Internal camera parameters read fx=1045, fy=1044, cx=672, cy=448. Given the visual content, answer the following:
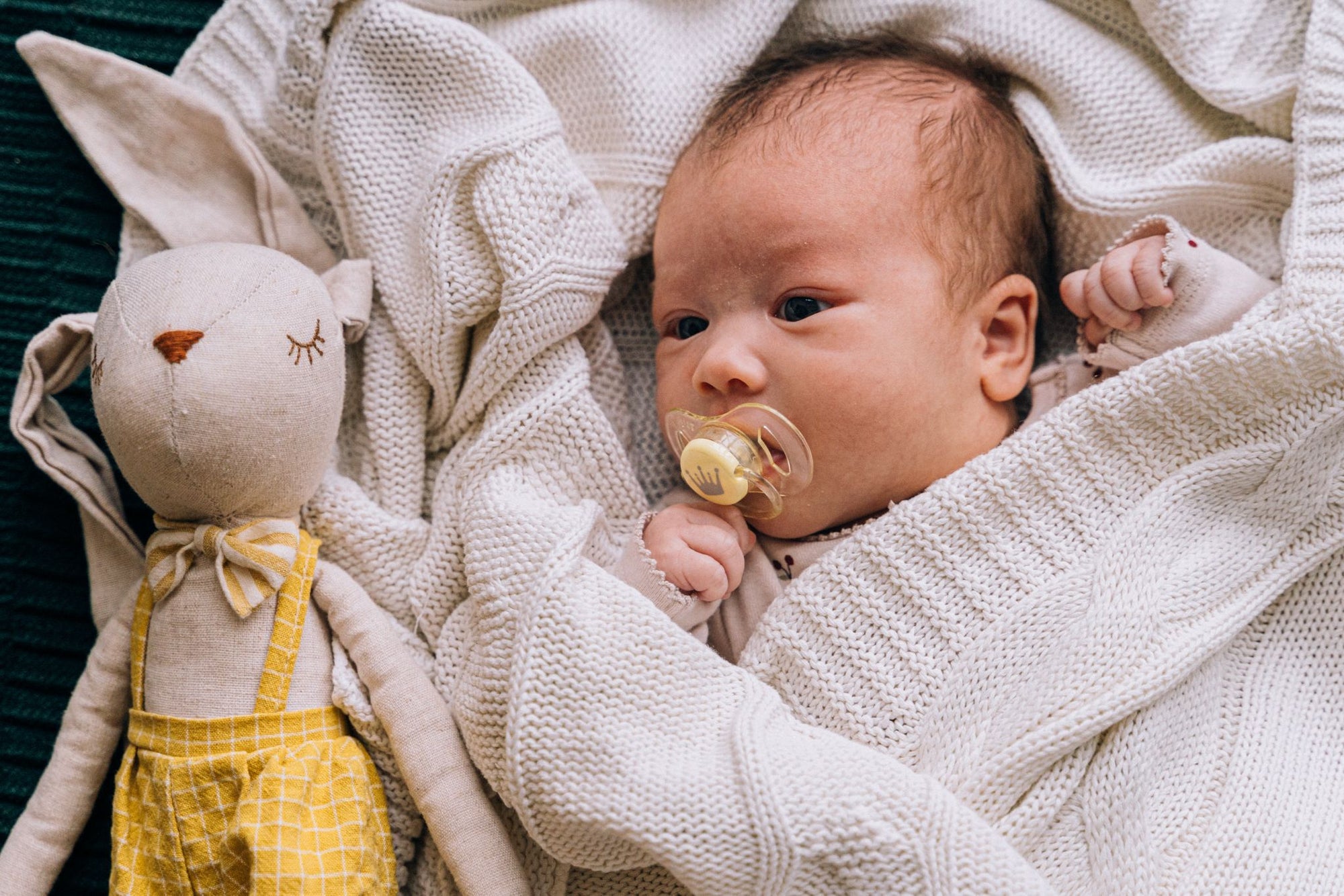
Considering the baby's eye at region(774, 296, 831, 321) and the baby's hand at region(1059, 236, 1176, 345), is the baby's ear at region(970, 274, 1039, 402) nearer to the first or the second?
the baby's hand at region(1059, 236, 1176, 345)

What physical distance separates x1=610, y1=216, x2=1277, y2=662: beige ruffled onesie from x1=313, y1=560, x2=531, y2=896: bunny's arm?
25cm

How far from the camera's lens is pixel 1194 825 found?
1014mm

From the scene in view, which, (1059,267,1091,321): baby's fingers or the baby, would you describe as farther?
(1059,267,1091,321): baby's fingers

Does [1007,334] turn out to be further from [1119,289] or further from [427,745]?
[427,745]

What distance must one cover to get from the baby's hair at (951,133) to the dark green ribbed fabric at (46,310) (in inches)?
28.9

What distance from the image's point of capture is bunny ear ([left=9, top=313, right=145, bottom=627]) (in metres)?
1.14

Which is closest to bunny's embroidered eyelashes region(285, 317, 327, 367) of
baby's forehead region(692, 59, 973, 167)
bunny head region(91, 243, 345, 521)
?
bunny head region(91, 243, 345, 521)

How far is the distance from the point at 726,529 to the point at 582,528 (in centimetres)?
16

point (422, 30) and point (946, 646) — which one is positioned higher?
point (422, 30)

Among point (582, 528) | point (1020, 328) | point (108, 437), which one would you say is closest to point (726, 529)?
point (582, 528)

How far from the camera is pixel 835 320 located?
3.60 ft

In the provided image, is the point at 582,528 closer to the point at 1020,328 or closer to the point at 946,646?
the point at 946,646

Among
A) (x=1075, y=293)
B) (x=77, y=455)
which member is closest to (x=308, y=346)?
(x=77, y=455)

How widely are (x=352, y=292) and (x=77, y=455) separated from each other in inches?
14.6
